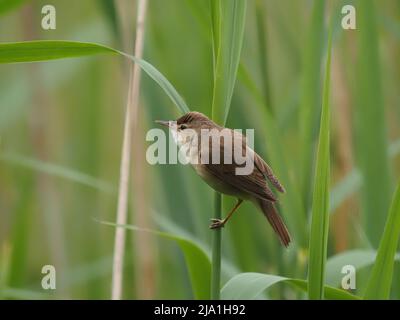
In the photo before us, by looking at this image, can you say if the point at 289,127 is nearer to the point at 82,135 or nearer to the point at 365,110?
the point at 365,110

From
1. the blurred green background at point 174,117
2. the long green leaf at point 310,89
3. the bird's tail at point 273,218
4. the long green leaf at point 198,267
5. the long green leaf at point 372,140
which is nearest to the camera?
the long green leaf at point 198,267

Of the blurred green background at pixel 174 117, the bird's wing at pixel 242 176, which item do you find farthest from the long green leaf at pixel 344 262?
the bird's wing at pixel 242 176

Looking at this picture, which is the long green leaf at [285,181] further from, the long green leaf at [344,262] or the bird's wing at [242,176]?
the bird's wing at [242,176]

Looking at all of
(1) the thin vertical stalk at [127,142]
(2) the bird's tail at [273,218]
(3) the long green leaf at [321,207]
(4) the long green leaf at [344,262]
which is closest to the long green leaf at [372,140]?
(4) the long green leaf at [344,262]

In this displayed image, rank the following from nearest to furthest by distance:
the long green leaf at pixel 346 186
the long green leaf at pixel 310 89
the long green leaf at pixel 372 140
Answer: the long green leaf at pixel 310 89 < the long green leaf at pixel 372 140 < the long green leaf at pixel 346 186

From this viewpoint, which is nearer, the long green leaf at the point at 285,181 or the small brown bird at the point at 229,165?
the small brown bird at the point at 229,165

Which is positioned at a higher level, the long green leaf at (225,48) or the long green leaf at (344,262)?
the long green leaf at (225,48)

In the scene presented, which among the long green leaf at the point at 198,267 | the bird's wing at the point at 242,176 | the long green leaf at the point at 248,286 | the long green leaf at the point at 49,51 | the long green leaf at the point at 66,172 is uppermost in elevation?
the long green leaf at the point at 49,51

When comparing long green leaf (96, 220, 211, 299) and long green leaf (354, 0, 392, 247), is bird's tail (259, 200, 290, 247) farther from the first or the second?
long green leaf (354, 0, 392, 247)

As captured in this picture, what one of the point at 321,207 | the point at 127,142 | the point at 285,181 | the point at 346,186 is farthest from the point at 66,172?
the point at 346,186
